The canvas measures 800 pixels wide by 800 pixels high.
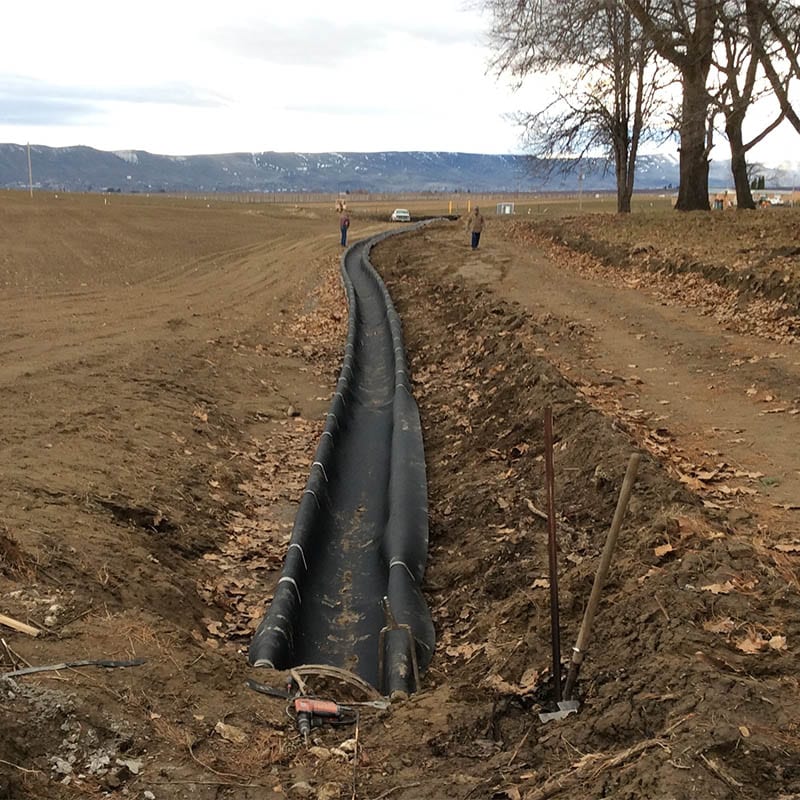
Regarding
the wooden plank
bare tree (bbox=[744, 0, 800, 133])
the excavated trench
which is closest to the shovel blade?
the excavated trench

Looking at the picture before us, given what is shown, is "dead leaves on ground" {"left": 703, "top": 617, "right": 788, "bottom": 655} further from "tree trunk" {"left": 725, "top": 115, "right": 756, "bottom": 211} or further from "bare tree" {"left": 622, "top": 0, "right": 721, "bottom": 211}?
"tree trunk" {"left": 725, "top": 115, "right": 756, "bottom": 211}

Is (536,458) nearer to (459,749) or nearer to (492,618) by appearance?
(492,618)

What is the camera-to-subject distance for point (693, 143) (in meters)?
24.1

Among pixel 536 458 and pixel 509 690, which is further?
pixel 536 458

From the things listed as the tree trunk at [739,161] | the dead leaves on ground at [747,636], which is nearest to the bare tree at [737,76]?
the tree trunk at [739,161]

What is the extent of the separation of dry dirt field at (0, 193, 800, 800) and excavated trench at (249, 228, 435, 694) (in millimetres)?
259

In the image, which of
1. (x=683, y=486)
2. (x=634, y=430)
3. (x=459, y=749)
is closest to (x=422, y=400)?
(x=634, y=430)

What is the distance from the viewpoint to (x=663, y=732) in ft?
11.3

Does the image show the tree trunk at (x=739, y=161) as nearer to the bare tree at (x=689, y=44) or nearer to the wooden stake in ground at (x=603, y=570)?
the bare tree at (x=689, y=44)

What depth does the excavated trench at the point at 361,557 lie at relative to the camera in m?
5.69

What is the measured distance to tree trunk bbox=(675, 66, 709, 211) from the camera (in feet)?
66.5

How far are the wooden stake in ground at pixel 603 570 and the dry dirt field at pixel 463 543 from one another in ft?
0.60

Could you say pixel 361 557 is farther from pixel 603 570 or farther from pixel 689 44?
pixel 689 44

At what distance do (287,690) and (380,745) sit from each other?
95cm
